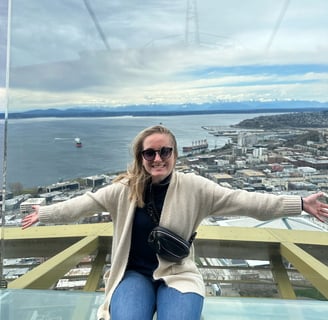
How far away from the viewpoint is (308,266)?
187cm

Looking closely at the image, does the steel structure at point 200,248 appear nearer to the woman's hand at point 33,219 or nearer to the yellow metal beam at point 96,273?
the yellow metal beam at point 96,273

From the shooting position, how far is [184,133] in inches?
71.8

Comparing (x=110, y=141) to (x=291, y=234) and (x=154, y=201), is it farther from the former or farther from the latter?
(x=291, y=234)

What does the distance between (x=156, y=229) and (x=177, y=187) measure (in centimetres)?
17

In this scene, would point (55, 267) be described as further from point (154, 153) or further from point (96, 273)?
point (154, 153)

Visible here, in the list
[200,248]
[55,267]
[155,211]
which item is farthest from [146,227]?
[55,267]

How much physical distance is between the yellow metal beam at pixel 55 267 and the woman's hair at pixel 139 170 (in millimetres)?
778

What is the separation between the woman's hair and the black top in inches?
1.2

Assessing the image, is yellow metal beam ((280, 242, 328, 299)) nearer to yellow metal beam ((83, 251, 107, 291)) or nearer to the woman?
the woman

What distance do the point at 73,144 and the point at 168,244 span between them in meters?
0.87

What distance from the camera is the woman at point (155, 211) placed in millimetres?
1230

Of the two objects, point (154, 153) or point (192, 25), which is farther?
point (192, 25)

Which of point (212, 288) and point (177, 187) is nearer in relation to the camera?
point (177, 187)

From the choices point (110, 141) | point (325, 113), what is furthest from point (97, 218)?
point (325, 113)
